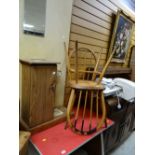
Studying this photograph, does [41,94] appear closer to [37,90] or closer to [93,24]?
[37,90]

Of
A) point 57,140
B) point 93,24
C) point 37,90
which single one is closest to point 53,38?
point 37,90

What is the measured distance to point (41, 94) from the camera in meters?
1.33

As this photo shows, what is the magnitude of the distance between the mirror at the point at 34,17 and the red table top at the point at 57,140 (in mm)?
904

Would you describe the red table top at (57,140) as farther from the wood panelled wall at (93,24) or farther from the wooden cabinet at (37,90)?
the wood panelled wall at (93,24)

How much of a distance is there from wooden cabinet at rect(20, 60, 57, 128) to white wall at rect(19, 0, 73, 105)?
17 cm

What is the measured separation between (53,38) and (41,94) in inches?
23.5

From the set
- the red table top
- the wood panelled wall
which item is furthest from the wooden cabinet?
the wood panelled wall

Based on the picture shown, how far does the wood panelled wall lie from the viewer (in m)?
1.84

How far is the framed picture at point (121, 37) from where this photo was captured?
2.51m

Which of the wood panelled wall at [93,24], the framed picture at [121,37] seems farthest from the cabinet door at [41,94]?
the framed picture at [121,37]
